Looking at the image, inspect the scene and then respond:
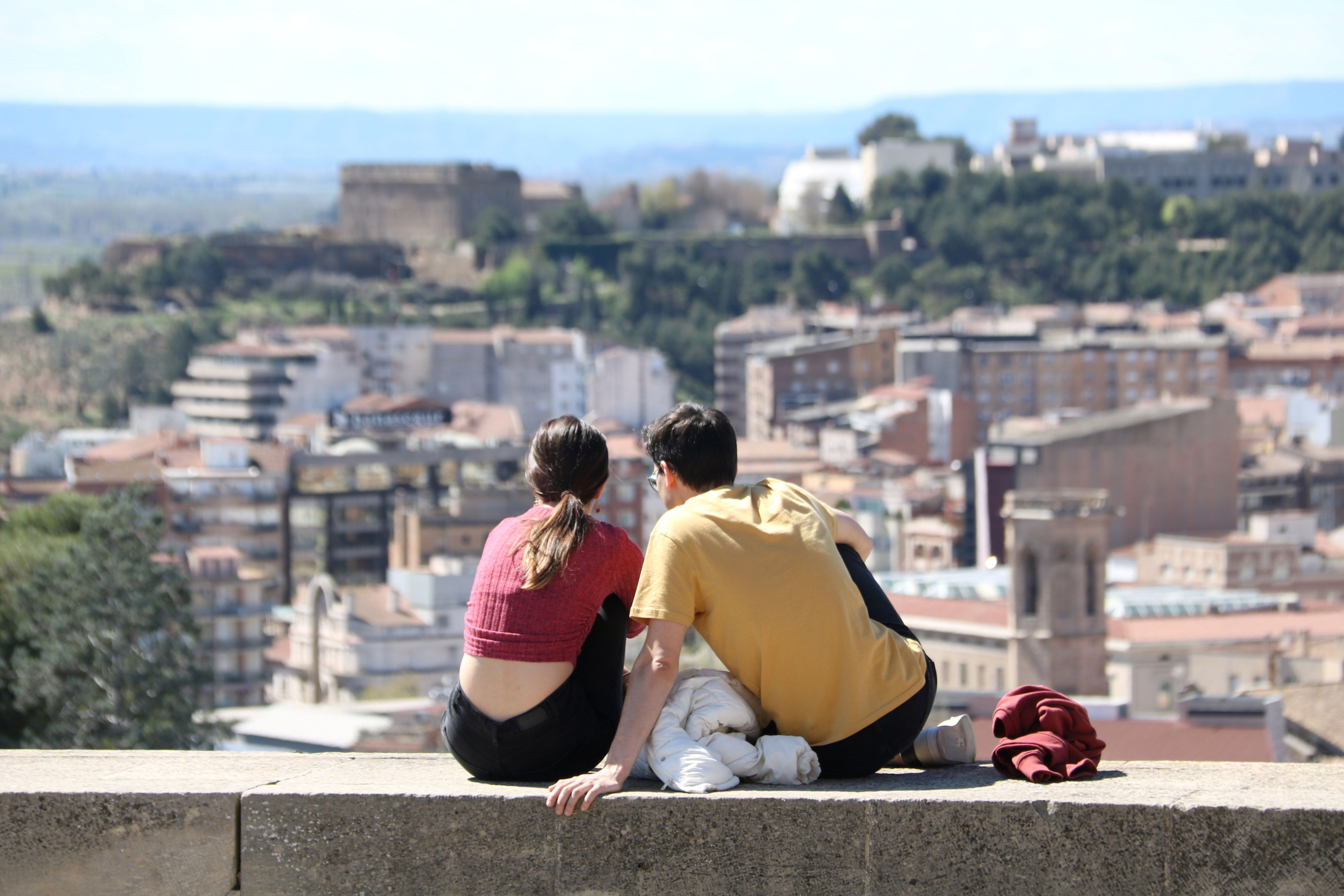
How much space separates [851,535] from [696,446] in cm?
26

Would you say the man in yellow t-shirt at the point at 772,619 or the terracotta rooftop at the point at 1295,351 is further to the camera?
the terracotta rooftop at the point at 1295,351

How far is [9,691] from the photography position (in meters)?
11.6

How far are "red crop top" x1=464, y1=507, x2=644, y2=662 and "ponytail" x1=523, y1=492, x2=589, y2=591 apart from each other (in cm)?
1

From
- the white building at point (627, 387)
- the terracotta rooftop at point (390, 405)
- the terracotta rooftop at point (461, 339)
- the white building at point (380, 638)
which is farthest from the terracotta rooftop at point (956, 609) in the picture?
the terracotta rooftop at point (461, 339)

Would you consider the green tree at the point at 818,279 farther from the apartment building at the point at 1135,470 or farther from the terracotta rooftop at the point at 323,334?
the apartment building at the point at 1135,470

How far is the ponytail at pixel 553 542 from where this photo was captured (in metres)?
2.63

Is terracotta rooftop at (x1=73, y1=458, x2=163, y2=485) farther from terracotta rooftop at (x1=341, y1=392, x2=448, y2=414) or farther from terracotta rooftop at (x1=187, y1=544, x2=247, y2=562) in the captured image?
terracotta rooftop at (x1=341, y1=392, x2=448, y2=414)

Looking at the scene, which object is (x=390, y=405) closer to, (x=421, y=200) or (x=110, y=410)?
(x=110, y=410)

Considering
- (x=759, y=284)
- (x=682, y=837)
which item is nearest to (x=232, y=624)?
(x=682, y=837)

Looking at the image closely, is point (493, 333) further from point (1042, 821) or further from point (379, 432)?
point (1042, 821)

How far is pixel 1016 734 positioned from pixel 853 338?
46.2 metres

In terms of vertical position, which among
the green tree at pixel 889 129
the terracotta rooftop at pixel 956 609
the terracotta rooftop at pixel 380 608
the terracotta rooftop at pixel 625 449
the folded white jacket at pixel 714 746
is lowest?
the terracotta rooftop at pixel 380 608

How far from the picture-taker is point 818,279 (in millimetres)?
60750

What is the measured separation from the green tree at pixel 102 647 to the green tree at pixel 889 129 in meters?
62.3
